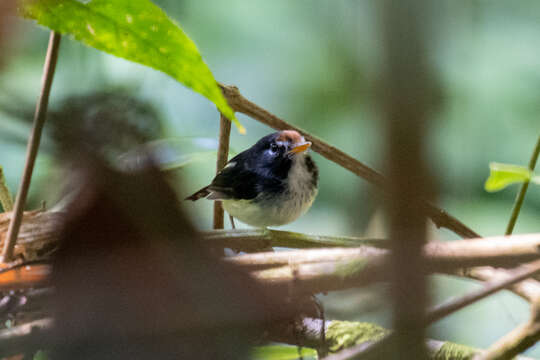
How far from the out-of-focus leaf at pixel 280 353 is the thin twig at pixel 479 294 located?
12cm

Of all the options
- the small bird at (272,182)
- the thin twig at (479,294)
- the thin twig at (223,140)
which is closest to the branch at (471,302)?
the thin twig at (479,294)

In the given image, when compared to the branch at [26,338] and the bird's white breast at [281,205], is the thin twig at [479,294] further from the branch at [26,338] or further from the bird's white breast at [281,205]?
the bird's white breast at [281,205]

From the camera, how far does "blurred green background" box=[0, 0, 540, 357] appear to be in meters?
0.19

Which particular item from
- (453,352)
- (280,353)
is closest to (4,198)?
(280,353)

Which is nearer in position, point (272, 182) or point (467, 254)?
point (467, 254)

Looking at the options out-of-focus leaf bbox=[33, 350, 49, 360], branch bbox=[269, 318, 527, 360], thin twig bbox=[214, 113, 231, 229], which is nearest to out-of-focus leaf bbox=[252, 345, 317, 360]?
branch bbox=[269, 318, 527, 360]

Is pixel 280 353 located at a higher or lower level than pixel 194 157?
lower

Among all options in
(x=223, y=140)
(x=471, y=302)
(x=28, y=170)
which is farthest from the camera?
(x=223, y=140)

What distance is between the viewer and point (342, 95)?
234 mm

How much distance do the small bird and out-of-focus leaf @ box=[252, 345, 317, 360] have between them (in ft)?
1.11

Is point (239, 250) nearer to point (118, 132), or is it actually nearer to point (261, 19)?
point (118, 132)

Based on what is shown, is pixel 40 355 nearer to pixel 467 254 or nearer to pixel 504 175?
pixel 467 254

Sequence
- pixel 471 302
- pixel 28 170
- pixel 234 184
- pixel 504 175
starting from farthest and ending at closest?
pixel 234 184
pixel 504 175
pixel 28 170
pixel 471 302

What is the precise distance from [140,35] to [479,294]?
9.6 inches
